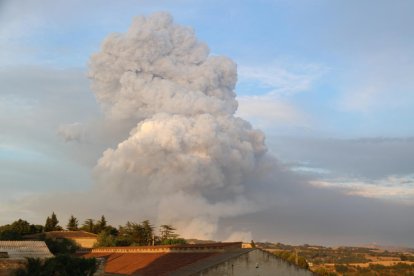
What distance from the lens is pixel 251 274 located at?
2877 centimetres

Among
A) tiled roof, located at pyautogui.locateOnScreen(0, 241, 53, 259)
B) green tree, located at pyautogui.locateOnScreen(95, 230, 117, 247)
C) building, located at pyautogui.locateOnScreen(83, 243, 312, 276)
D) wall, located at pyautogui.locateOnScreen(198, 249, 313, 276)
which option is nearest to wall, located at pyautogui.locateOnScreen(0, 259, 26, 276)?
tiled roof, located at pyautogui.locateOnScreen(0, 241, 53, 259)

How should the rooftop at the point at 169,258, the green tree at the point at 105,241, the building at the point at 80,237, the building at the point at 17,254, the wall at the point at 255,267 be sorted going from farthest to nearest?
the building at the point at 80,237 < the green tree at the point at 105,241 < the rooftop at the point at 169,258 < the wall at the point at 255,267 < the building at the point at 17,254

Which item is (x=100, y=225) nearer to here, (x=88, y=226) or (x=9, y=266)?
(x=88, y=226)

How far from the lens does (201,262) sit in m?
29.9

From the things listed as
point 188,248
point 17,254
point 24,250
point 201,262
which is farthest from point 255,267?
point 17,254

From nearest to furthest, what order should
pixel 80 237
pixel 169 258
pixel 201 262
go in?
pixel 201 262
pixel 169 258
pixel 80 237

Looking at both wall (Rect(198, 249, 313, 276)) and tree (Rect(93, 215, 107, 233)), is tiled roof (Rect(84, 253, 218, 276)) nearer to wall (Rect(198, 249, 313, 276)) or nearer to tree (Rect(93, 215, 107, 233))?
wall (Rect(198, 249, 313, 276))

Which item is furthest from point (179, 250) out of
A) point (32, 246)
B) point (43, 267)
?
point (43, 267)

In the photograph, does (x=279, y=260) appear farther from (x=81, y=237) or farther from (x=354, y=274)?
(x=81, y=237)

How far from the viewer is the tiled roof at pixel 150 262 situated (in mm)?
31673

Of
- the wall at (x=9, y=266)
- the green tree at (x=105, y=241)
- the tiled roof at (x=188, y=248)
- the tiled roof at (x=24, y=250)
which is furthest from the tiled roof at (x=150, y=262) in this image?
the green tree at (x=105, y=241)

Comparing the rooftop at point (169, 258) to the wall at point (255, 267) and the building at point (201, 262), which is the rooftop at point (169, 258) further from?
the wall at point (255, 267)

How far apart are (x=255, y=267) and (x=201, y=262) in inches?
122

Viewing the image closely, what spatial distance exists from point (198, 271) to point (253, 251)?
3.81m
